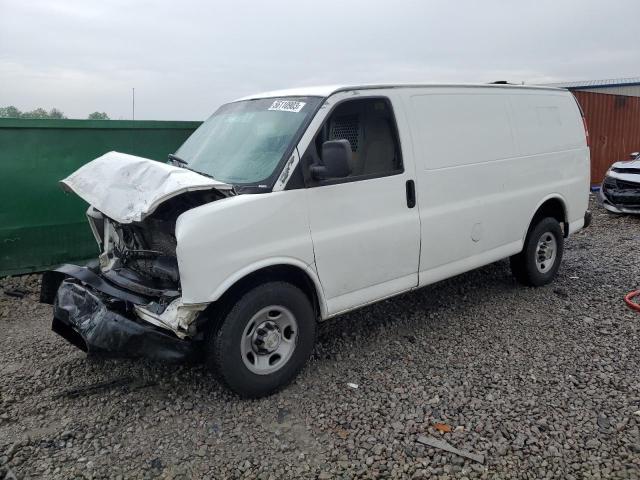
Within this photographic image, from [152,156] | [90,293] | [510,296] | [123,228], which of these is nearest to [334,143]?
[123,228]

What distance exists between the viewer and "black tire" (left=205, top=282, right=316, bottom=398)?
337cm

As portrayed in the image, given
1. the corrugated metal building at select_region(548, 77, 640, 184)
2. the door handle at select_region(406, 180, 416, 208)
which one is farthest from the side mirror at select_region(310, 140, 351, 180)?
the corrugated metal building at select_region(548, 77, 640, 184)

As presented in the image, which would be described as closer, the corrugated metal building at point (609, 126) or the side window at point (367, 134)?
the side window at point (367, 134)

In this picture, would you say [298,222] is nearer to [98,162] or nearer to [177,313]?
[177,313]

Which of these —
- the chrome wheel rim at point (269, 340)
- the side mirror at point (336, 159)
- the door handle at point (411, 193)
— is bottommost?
the chrome wheel rim at point (269, 340)

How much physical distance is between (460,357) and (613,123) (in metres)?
13.1

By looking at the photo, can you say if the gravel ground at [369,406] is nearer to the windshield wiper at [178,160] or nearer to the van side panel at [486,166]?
the van side panel at [486,166]

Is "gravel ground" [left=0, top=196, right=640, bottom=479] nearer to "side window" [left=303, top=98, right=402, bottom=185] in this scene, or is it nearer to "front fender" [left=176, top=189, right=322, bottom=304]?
"front fender" [left=176, top=189, right=322, bottom=304]

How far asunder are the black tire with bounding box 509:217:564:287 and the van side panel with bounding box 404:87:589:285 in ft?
0.76

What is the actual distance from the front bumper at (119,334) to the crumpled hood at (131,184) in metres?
0.61

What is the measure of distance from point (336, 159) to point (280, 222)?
553 millimetres

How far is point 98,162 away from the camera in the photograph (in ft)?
13.2

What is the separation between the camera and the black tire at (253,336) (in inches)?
133

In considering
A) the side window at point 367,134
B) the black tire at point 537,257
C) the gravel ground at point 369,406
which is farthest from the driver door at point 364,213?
the black tire at point 537,257
